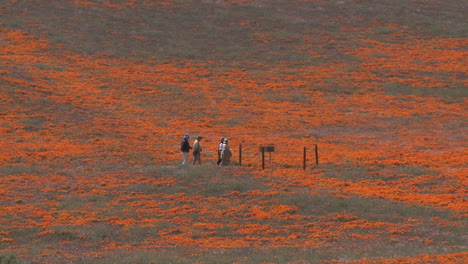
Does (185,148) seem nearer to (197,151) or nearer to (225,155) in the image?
(197,151)

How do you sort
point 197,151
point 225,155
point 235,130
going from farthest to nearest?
point 235,130
point 197,151
point 225,155

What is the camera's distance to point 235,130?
181 ft

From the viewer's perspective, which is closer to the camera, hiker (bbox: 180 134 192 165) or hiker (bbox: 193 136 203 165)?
hiker (bbox: 180 134 192 165)

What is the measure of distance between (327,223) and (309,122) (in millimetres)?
25839

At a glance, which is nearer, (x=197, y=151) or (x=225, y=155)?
(x=225, y=155)

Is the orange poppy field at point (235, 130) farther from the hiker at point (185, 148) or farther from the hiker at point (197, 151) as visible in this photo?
the hiker at point (197, 151)

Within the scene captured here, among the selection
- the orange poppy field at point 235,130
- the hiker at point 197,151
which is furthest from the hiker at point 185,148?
the orange poppy field at point 235,130

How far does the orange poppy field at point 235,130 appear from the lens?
3086cm

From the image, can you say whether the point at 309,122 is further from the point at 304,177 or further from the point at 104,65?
the point at 104,65

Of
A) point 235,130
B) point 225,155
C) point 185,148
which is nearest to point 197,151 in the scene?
point 185,148

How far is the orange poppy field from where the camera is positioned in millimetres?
30859

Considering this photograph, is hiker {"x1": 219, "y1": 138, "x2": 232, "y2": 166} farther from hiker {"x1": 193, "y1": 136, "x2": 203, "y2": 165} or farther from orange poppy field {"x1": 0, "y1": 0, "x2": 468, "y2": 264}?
orange poppy field {"x1": 0, "y1": 0, "x2": 468, "y2": 264}

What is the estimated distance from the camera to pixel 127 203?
35.7 m

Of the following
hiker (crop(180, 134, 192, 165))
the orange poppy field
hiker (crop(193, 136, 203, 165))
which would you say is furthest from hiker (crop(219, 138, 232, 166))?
hiker (crop(180, 134, 192, 165))
